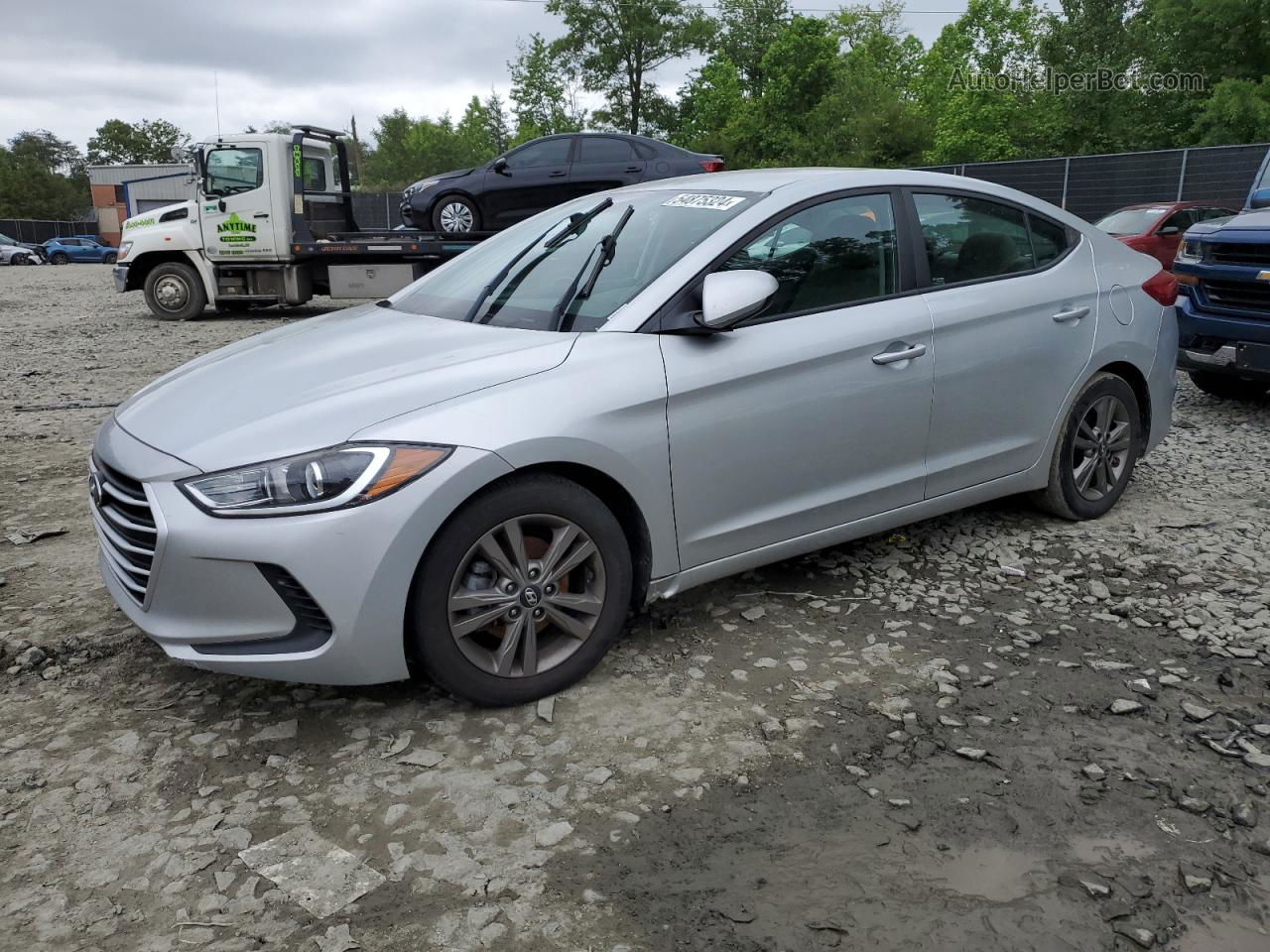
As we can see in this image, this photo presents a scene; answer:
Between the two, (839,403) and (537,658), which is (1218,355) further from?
(537,658)

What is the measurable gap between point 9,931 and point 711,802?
1.63 metres

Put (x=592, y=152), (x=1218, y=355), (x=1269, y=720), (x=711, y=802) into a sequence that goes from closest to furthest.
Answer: (x=711, y=802), (x=1269, y=720), (x=1218, y=355), (x=592, y=152)

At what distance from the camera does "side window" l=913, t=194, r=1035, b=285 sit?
418 cm

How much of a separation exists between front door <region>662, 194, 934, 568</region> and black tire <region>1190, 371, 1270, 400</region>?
201 inches

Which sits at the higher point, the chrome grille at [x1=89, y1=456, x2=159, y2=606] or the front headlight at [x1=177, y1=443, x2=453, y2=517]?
the front headlight at [x1=177, y1=443, x2=453, y2=517]

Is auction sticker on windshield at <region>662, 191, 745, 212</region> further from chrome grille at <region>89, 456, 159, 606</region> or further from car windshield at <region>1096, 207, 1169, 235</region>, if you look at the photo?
car windshield at <region>1096, 207, 1169, 235</region>

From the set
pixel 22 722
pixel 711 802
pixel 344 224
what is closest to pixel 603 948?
pixel 711 802

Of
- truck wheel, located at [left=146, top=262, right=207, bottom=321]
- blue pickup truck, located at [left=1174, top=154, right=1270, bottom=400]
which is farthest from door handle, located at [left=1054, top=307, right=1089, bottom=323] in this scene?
truck wheel, located at [left=146, top=262, right=207, bottom=321]

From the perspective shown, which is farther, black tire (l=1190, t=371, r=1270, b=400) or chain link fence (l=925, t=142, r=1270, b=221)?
chain link fence (l=925, t=142, r=1270, b=221)

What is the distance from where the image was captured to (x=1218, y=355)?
6.99 metres

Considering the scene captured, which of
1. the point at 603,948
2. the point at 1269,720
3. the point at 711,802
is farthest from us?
→ the point at 1269,720

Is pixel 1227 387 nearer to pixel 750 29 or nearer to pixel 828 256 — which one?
pixel 828 256

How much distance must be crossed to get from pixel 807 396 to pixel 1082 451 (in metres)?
1.87

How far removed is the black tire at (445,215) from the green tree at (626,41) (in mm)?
42292
